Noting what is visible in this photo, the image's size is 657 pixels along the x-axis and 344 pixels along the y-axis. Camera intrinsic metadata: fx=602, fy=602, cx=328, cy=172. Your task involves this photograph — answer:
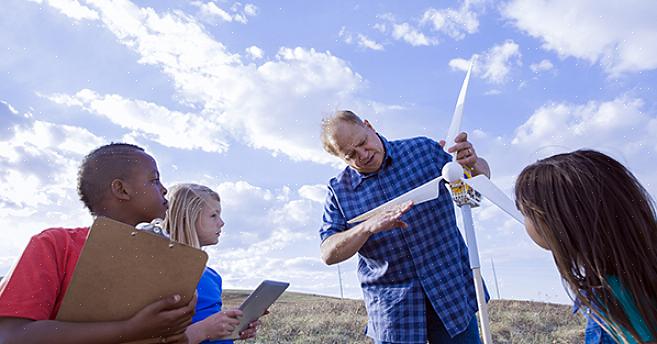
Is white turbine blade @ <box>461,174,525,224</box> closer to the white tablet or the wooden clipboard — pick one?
the white tablet

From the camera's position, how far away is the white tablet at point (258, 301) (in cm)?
452

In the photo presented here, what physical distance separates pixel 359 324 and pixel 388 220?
31.6 feet

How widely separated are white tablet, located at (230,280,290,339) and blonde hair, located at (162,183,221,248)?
76cm

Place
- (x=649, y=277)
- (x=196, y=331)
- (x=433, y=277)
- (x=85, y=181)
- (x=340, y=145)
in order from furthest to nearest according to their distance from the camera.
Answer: (x=340, y=145)
(x=433, y=277)
(x=196, y=331)
(x=85, y=181)
(x=649, y=277)

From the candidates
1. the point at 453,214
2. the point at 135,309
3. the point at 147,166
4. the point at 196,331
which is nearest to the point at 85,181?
the point at 147,166

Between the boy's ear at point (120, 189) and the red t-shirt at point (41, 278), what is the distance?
393 millimetres

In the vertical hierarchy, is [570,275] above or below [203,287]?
below

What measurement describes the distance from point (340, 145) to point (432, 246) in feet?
3.82

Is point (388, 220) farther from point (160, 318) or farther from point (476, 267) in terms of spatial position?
point (160, 318)

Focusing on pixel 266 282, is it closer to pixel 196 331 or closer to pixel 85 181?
pixel 196 331

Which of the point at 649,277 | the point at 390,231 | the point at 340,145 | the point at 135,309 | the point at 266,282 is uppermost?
the point at 340,145

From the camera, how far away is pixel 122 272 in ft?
9.75

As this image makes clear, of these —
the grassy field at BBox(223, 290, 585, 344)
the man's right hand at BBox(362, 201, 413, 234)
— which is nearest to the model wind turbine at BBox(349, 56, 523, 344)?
the man's right hand at BBox(362, 201, 413, 234)

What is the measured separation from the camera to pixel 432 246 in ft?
16.3
